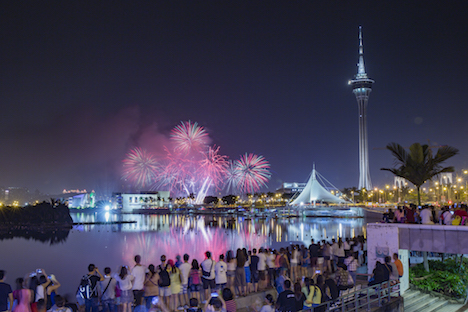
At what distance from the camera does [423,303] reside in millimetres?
13117

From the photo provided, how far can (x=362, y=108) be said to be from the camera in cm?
16162

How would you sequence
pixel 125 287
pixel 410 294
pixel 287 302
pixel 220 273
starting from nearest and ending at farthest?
pixel 287 302
pixel 125 287
pixel 220 273
pixel 410 294

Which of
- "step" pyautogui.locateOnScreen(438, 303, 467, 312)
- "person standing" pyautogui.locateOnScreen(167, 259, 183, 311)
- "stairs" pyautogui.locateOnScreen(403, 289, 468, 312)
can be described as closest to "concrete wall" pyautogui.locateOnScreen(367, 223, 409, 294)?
"stairs" pyautogui.locateOnScreen(403, 289, 468, 312)

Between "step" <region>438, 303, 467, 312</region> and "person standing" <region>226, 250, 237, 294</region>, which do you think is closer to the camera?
"person standing" <region>226, 250, 237, 294</region>

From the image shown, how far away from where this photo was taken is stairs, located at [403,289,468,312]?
12.7 metres

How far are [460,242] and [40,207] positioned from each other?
2820 inches

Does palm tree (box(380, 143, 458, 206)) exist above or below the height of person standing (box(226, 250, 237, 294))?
above

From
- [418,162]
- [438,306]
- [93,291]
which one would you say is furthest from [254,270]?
[418,162]

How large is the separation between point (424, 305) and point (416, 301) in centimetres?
32

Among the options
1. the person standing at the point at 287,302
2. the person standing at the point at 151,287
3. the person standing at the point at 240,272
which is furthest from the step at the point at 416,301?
the person standing at the point at 151,287

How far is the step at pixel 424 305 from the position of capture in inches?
492

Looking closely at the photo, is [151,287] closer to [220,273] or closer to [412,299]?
[220,273]

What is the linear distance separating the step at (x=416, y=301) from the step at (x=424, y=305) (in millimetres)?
50

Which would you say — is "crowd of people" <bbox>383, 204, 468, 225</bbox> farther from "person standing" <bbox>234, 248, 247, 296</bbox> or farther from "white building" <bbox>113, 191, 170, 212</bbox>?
"white building" <bbox>113, 191, 170, 212</bbox>
